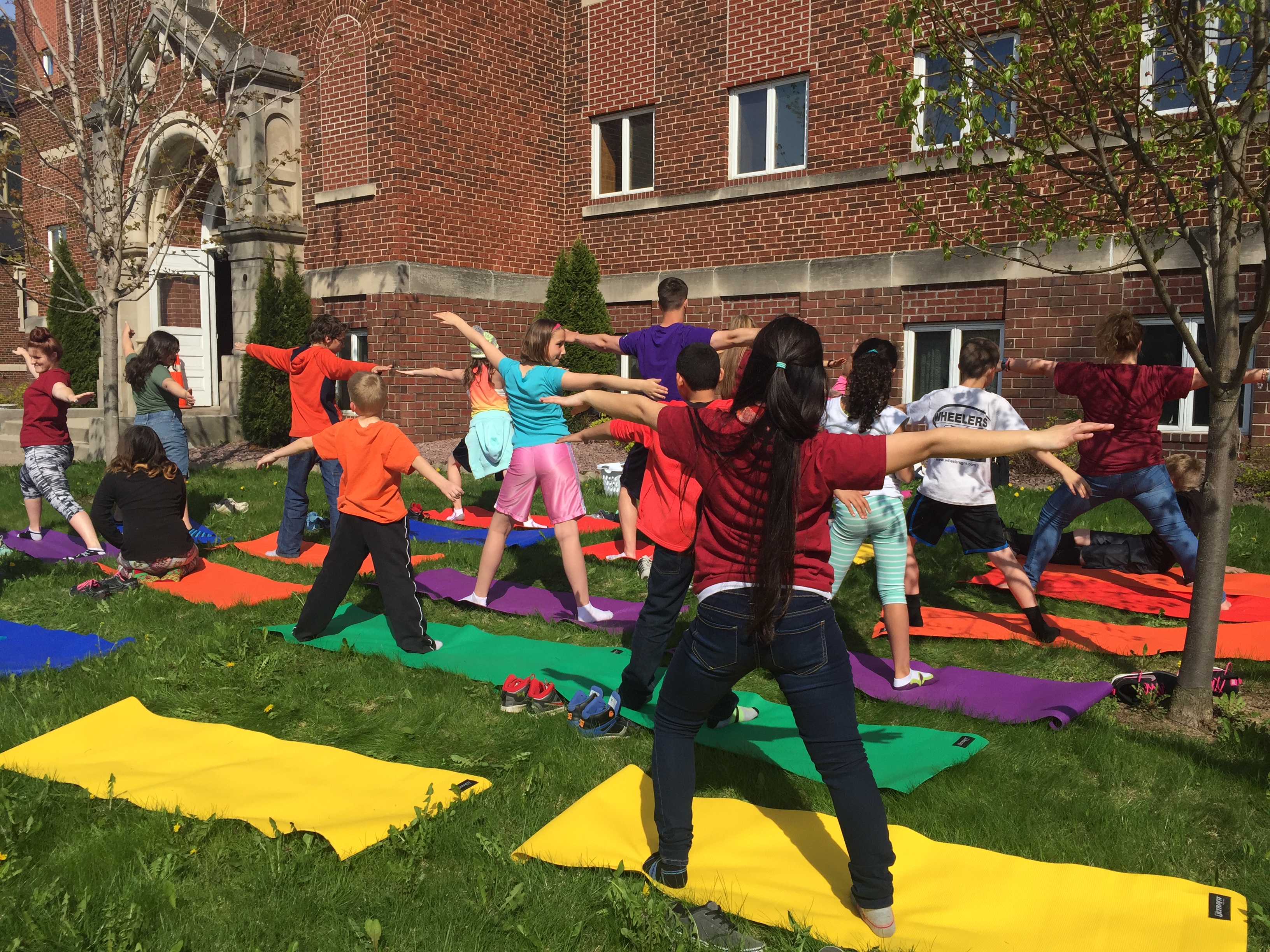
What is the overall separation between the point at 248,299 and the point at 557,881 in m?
14.6

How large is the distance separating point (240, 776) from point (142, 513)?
13.1 ft

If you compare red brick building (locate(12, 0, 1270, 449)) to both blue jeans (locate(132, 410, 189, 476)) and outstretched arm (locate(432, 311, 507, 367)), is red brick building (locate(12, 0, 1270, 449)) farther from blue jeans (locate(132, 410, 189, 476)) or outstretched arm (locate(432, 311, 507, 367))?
outstretched arm (locate(432, 311, 507, 367))

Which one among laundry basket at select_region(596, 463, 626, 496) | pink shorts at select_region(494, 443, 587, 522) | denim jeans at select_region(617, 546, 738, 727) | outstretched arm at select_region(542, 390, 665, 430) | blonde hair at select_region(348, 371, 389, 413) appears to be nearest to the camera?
outstretched arm at select_region(542, 390, 665, 430)

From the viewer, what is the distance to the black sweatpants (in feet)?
19.3

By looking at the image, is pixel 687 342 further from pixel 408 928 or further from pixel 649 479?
pixel 408 928

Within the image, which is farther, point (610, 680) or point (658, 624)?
point (610, 680)

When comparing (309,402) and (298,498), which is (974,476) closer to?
(309,402)

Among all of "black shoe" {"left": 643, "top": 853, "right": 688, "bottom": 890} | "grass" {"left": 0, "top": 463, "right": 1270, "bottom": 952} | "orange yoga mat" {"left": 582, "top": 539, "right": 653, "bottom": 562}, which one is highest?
"orange yoga mat" {"left": 582, "top": 539, "right": 653, "bottom": 562}

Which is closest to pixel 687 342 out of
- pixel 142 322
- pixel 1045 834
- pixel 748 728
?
pixel 748 728

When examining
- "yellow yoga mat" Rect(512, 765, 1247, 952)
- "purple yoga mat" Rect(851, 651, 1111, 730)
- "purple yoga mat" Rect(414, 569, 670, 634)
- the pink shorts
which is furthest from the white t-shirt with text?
"yellow yoga mat" Rect(512, 765, 1247, 952)

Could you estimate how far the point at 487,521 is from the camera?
→ 10.1m

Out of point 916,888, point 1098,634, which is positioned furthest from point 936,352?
point 916,888

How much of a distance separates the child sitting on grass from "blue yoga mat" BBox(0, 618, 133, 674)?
39.5 inches

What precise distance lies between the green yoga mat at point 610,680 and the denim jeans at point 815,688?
83 cm
